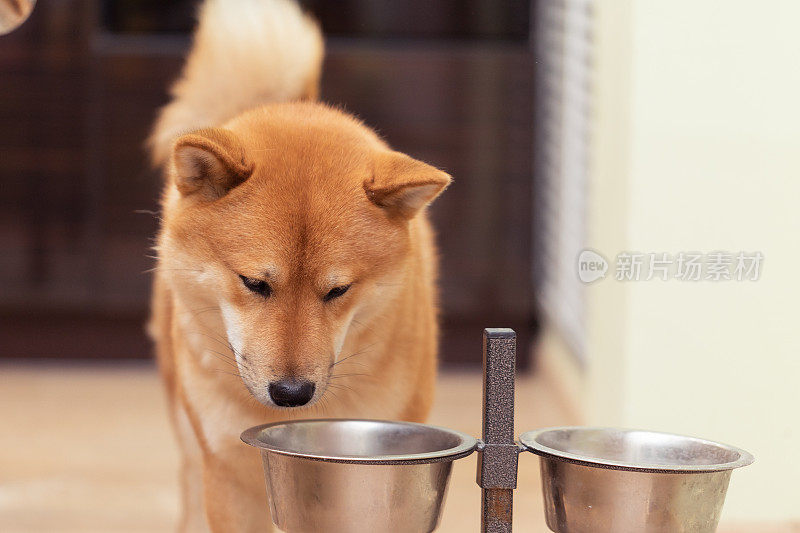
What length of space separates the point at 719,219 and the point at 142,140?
1.73 m

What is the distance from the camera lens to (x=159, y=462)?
236 cm

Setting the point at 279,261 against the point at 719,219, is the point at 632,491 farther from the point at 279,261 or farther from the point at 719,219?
the point at 719,219

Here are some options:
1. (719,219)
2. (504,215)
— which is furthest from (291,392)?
(504,215)

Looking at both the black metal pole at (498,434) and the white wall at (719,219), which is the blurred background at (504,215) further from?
the black metal pole at (498,434)

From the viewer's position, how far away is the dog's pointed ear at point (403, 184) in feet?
3.38

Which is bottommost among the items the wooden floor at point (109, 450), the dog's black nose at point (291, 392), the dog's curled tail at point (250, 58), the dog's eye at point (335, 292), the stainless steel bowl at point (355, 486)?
the wooden floor at point (109, 450)

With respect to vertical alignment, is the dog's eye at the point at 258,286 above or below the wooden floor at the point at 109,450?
above

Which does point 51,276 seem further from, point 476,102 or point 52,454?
point 476,102

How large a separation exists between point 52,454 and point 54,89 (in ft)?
3.38

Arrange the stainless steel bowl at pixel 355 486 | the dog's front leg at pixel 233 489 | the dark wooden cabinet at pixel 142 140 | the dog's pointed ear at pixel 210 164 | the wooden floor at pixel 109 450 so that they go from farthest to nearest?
the dark wooden cabinet at pixel 142 140 < the wooden floor at pixel 109 450 < the dog's front leg at pixel 233 489 < the dog's pointed ear at pixel 210 164 < the stainless steel bowl at pixel 355 486

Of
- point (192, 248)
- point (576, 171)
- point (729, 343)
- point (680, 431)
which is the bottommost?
point (680, 431)

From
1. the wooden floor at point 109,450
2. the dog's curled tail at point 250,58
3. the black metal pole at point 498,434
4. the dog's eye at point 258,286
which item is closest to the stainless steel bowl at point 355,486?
the black metal pole at point 498,434

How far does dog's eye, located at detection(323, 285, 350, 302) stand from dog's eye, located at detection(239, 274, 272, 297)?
0.06m

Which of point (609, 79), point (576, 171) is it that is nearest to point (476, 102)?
point (576, 171)
